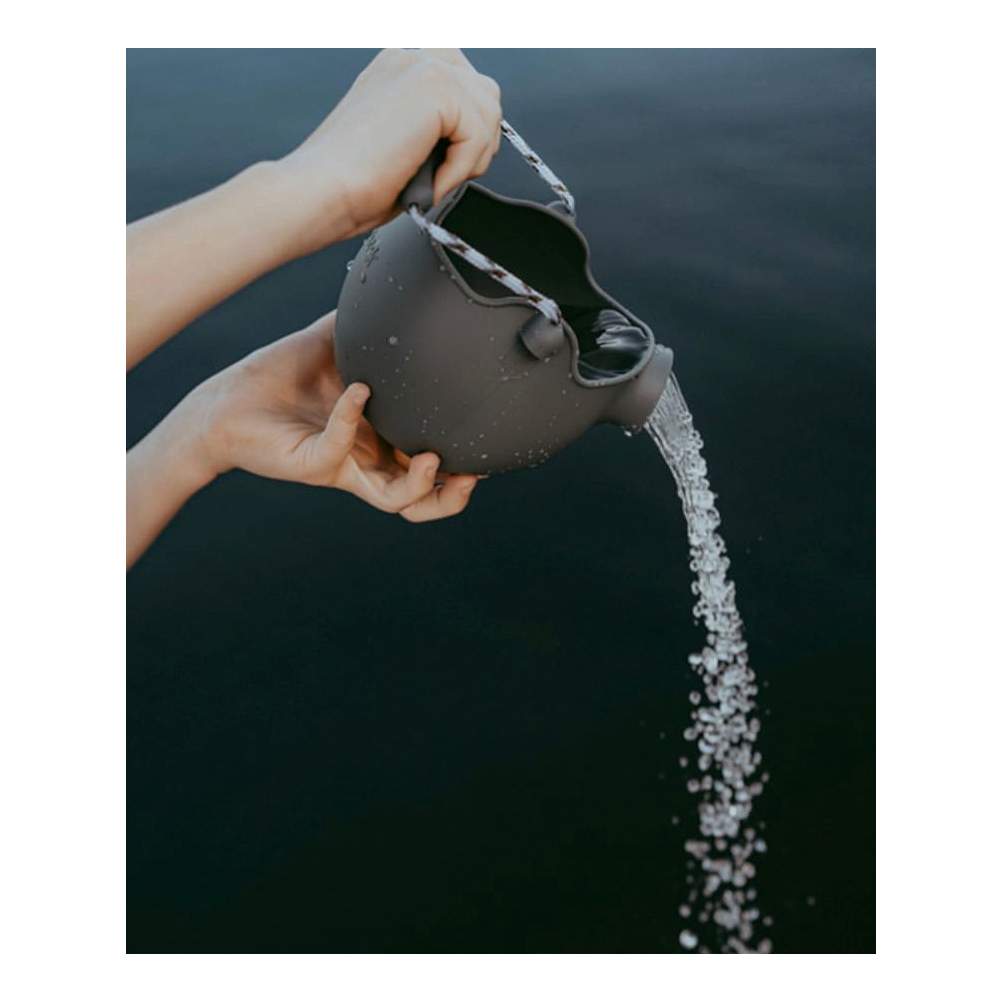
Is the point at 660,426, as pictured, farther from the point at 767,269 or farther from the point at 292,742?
the point at 767,269

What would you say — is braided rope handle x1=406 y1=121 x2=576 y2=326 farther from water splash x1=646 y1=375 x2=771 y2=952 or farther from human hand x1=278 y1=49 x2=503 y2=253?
water splash x1=646 y1=375 x2=771 y2=952

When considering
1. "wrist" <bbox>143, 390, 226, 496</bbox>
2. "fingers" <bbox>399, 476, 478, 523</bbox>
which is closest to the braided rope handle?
"fingers" <bbox>399, 476, 478, 523</bbox>

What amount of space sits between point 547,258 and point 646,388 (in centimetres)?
17

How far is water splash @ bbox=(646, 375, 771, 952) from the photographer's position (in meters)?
0.99

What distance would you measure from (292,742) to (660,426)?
1.76ft

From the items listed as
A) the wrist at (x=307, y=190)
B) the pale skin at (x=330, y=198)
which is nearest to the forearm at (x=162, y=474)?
the pale skin at (x=330, y=198)

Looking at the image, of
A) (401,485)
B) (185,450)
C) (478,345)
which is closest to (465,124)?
(478,345)

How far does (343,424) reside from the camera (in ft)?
2.72

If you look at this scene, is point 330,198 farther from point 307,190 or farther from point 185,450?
point 185,450

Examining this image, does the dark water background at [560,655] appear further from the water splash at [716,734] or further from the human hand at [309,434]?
the human hand at [309,434]

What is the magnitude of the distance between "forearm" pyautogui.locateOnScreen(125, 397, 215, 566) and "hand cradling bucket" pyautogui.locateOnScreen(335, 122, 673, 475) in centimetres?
24

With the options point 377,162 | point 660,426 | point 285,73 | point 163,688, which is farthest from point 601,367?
point 285,73

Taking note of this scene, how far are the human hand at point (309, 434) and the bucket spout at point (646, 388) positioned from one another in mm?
164

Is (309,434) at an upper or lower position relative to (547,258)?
lower
